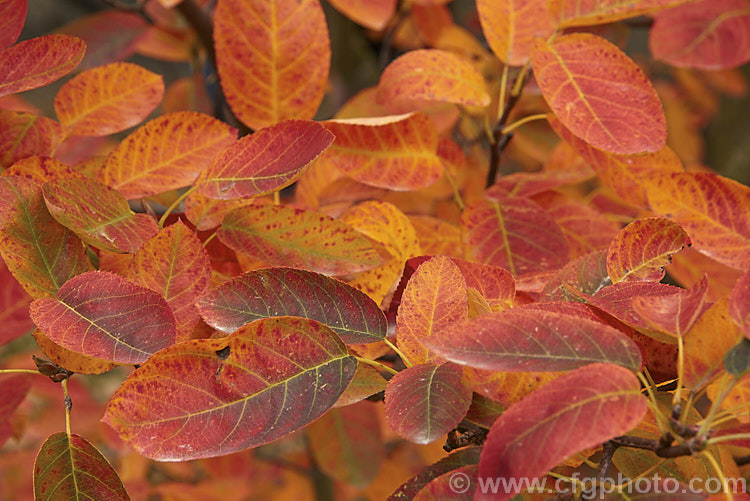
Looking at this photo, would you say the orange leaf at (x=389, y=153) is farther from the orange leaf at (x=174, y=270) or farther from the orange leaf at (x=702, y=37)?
the orange leaf at (x=702, y=37)

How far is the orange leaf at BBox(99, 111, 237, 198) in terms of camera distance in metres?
0.50

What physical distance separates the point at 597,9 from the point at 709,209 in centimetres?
20

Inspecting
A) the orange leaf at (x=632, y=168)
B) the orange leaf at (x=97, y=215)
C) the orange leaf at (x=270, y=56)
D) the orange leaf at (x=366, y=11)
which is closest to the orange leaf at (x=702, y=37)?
the orange leaf at (x=632, y=168)

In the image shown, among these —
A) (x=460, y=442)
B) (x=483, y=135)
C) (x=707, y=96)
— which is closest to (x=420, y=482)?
(x=460, y=442)

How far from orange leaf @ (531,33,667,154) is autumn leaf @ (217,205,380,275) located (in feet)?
0.66

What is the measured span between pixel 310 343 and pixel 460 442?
0.12 meters

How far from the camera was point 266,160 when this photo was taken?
420 mm

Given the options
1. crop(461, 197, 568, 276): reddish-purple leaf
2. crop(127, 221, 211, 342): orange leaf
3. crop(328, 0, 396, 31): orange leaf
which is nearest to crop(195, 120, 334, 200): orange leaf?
crop(127, 221, 211, 342): orange leaf

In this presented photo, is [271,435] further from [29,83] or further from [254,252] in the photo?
[29,83]

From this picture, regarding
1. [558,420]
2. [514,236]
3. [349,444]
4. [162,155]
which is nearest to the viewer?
[558,420]

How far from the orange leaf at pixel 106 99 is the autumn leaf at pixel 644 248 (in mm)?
418

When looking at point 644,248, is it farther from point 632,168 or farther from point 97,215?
point 97,215

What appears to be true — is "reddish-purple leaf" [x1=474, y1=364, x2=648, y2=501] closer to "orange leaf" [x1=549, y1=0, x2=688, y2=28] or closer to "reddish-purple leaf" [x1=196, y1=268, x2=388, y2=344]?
"reddish-purple leaf" [x1=196, y1=268, x2=388, y2=344]
